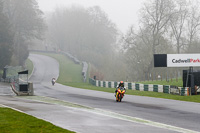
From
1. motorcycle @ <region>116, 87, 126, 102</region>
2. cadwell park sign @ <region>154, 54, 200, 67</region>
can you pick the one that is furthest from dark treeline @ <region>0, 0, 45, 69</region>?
motorcycle @ <region>116, 87, 126, 102</region>

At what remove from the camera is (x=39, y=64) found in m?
79.6

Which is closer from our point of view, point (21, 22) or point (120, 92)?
point (120, 92)

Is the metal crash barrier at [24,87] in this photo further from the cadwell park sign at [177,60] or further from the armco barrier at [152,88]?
the armco barrier at [152,88]

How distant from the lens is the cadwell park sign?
32.3 m

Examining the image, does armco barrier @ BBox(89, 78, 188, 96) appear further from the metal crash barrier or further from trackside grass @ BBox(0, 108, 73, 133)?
trackside grass @ BBox(0, 108, 73, 133)

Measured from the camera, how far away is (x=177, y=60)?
3266cm

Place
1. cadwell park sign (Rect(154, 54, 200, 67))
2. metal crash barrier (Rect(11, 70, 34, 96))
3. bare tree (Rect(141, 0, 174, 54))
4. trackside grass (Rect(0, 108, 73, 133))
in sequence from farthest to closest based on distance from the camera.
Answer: bare tree (Rect(141, 0, 174, 54)) → cadwell park sign (Rect(154, 54, 200, 67)) → metal crash barrier (Rect(11, 70, 34, 96)) → trackside grass (Rect(0, 108, 73, 133))

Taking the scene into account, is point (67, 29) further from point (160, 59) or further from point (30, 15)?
point (160, 59)

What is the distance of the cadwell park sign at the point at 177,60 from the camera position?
32.3 metres

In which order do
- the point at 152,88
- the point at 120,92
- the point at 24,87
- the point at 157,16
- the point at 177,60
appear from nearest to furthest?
the point at 120,92
the point at 24,87
the point at 177,60
the point at 152,88
the point at 157,16

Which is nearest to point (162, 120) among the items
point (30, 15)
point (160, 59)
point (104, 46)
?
point (160, 59)

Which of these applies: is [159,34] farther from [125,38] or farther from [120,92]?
[120,92]

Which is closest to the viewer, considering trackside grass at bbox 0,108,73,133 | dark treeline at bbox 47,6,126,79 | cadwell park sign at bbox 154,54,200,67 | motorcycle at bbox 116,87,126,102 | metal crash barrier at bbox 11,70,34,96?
trackside grass at bbox 0,108,73,133

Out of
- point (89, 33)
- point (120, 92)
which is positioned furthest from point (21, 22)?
point (120, 92)
